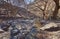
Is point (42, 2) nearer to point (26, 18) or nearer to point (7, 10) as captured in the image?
point (26, 18)

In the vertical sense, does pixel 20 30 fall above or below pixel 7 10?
below

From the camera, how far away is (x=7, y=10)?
2.48m

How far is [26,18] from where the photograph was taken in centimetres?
232

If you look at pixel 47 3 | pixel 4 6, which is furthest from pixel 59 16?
pixel 4 6

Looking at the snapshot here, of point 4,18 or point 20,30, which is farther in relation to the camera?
point 4,18

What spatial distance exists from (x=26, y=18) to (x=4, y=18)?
0.31 m

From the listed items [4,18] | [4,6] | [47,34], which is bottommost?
[47,34]

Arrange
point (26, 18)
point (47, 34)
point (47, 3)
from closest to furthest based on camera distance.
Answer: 1. point (47, 34)
2. point (26, 18)
3. point (47, 3)

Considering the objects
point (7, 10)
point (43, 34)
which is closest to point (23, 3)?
point (7, 10)

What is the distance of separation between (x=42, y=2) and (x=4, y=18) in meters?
0.62

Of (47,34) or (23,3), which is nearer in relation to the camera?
(47,34)

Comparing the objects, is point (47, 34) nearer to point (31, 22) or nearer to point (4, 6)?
point (31, 22)

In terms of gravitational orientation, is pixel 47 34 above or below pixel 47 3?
below

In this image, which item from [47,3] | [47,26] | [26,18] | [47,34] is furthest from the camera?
[47,3]
